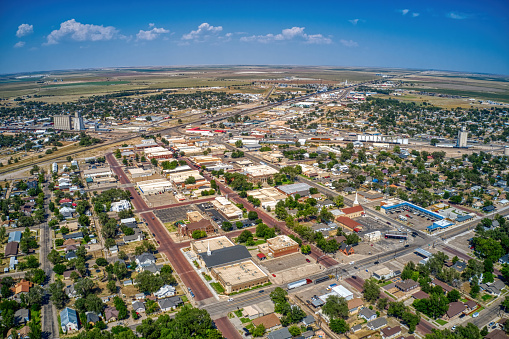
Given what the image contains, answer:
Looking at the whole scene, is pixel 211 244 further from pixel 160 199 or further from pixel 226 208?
Result: pixel 160 199

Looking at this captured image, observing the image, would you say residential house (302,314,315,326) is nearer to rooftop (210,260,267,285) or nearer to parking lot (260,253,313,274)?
rooftop (210,260,267,285)

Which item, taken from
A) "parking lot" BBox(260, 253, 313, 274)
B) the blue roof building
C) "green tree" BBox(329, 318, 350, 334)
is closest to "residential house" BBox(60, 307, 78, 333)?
"parking lot" BBox(260, 253, 313, 274)

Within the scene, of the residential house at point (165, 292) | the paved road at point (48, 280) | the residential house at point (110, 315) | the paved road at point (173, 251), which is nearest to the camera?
the paved road at point (48, 280)

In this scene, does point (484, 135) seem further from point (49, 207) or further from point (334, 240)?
point (49, 207)

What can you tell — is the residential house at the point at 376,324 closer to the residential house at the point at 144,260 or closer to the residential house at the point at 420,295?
the residential house at the point at 420,295

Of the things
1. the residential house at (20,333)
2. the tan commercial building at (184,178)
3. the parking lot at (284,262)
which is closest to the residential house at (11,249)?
the residential house at (20,333)

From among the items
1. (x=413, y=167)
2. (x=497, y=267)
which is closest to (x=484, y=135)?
(x=413, y=167)

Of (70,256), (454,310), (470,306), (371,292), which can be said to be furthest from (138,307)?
(470,306)
